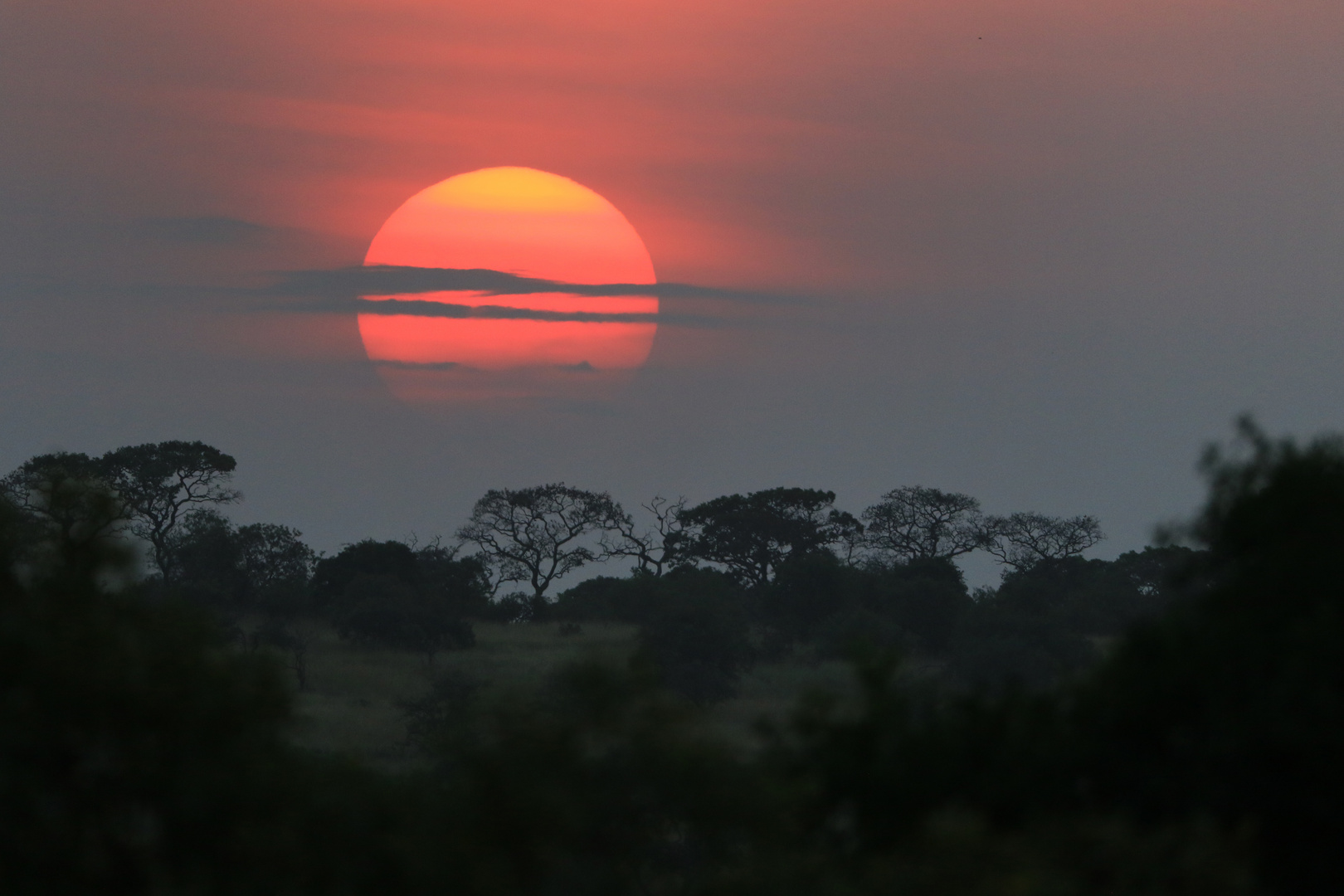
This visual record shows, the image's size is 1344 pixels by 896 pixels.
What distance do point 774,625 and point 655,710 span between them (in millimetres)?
49089

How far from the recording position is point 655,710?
10719 mm

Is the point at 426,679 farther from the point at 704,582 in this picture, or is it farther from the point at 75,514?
the point at 75,514

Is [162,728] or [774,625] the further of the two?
[774,625]

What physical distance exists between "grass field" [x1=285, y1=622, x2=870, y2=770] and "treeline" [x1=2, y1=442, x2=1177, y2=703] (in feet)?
2.86

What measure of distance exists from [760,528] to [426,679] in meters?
33.8

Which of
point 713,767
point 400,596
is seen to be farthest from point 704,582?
point 713,767

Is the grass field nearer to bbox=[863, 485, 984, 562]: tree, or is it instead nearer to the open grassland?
the open grassland

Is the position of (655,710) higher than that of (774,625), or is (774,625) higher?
(774,625)

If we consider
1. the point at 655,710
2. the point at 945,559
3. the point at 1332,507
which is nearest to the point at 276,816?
the point at 655,710

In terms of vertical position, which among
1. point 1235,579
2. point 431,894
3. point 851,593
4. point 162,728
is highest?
point 851,593

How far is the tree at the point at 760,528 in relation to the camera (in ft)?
251

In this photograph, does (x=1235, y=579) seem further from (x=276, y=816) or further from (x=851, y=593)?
(x=851, y=593)

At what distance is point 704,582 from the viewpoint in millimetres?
58156

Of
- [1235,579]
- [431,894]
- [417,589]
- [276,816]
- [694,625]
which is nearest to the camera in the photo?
[431,894]
